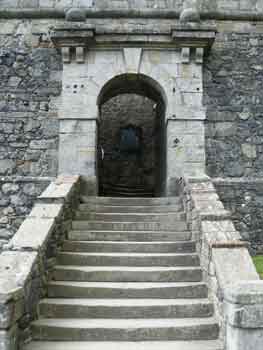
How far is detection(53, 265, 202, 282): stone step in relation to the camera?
4.75 metres

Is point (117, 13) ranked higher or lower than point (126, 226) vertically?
higher

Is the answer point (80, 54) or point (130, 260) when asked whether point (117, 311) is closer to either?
point (130, 260)

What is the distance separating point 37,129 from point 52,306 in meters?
→ 4.16

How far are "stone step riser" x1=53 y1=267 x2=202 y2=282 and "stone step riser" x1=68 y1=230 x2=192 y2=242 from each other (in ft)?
2.62

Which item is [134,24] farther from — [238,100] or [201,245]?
[201,245]

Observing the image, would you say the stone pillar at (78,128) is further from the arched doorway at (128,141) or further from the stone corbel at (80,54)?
the arched doorway at (128,141)

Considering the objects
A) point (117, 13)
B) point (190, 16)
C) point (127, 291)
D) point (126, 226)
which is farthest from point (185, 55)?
point (127, 291)

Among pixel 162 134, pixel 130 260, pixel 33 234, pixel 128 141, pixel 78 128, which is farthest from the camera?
pixel 128 141

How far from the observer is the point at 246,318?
3.23 m

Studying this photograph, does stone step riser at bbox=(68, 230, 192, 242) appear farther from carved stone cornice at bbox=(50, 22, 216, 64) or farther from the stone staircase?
carved stone cornice at bbox=(50, 22, 216, 64)

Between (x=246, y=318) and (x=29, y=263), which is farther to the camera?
(x=29, y=263)

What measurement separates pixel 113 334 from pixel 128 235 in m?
1.80

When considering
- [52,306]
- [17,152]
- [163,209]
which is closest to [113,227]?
[163,209]

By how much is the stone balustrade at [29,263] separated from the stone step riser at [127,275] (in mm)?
236
